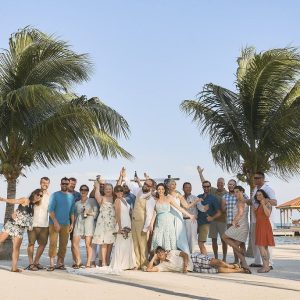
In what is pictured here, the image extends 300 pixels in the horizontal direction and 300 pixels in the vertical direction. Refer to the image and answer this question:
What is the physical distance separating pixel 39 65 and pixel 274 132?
6436 mm

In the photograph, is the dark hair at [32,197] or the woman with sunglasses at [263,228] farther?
the woman with sunglasses at [263,228]

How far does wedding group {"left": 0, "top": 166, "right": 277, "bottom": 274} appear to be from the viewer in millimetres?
10438

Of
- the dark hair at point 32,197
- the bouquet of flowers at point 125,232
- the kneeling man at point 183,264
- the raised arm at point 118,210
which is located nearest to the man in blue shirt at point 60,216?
the dark hair at point 32,197

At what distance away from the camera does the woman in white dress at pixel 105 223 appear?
10758 mm

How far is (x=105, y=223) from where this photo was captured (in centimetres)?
1080

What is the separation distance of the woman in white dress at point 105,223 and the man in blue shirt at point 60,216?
593mm

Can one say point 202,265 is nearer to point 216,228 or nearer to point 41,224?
point 216,228

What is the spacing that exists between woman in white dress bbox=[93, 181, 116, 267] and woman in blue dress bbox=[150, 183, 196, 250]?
850mm

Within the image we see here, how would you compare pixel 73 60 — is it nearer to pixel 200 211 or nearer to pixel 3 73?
pixel 3 73

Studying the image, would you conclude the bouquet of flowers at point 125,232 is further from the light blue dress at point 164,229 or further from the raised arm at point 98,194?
the raised arm at point 98,194

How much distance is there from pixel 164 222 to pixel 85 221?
1676mm

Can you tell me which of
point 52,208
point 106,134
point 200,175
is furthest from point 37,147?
point 200,175

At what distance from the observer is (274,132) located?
47.2 feet

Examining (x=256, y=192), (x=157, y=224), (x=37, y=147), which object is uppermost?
(x=37, y=147)
